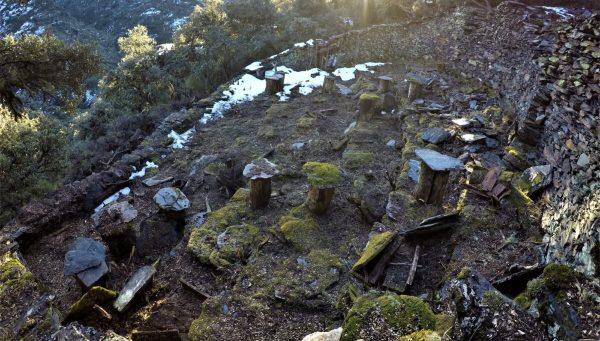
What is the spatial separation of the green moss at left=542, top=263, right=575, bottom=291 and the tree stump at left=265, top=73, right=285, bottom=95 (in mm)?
10745

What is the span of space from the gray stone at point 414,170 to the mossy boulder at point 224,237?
3.00 meters

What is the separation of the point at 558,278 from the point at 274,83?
1091 centimetres

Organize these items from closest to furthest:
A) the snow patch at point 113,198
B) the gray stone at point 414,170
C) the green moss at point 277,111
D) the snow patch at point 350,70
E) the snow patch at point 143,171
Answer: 1. the gray stone at point 414,170
2. the snow patch at point 113,198
3. the snow patch at point 143,171
4. the green moss at point 277,111
5. the snow patch at point 350,70

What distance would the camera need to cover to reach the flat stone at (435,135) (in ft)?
26.1

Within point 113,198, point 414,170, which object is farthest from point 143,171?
point 414,170

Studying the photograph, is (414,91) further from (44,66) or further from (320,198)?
(44,66)

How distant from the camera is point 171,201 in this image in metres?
6.53

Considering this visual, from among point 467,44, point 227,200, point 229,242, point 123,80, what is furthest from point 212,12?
point 229,242

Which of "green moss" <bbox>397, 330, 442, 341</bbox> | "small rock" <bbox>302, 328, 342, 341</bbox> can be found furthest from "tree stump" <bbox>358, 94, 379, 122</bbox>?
"green moss" <bbox>397, 330, 442, 341</bbox>

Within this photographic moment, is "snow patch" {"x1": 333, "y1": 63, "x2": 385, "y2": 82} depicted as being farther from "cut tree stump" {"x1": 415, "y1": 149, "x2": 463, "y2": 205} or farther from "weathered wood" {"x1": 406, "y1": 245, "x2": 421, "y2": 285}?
"weathered wood" {"x1": 406, "y1": 245, "x2": 421, "y2": 285}

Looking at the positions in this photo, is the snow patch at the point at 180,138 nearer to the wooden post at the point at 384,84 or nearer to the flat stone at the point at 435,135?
the wooden post at the point at 384,84

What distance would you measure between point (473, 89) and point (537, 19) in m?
2.31

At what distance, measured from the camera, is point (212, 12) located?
1814 centimetres

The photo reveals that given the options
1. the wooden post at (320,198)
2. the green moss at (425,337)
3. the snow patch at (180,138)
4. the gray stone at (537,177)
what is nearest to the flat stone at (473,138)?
the gray stone at (537,177)
